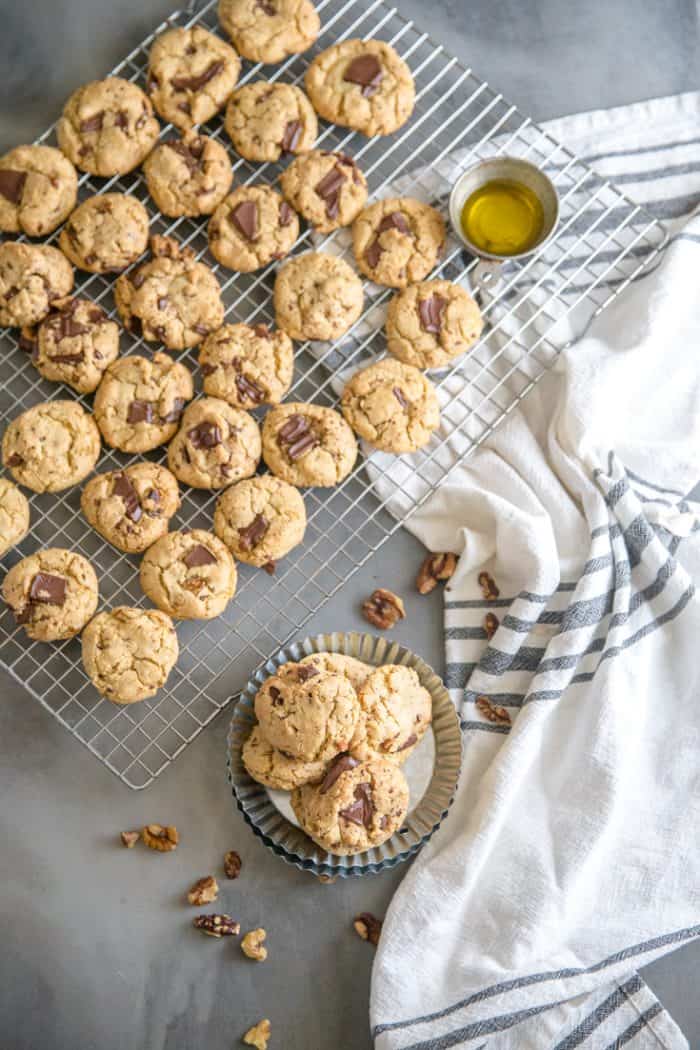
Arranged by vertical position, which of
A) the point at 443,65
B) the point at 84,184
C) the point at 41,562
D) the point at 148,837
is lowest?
the point at 148,837

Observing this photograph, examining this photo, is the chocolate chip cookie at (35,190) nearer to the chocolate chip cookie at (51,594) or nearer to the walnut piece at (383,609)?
the chocolate chip cookie at (51,594)

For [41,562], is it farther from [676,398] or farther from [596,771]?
[676,398]

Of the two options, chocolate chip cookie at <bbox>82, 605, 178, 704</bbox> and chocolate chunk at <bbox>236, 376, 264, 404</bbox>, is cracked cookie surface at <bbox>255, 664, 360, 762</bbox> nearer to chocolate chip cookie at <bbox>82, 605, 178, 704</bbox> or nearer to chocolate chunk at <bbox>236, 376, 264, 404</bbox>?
chocolate chip cookie at <bbox>82, 605, 178, 704</bbox>

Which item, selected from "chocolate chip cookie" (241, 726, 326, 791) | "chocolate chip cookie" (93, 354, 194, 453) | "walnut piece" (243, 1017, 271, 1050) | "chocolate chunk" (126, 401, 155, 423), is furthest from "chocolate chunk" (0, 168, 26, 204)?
"walnut piece" (243, 1017, 271, 1050)

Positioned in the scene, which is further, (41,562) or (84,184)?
(84,184)

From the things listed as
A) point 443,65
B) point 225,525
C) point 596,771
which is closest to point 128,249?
point 225,525

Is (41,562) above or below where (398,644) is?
below
